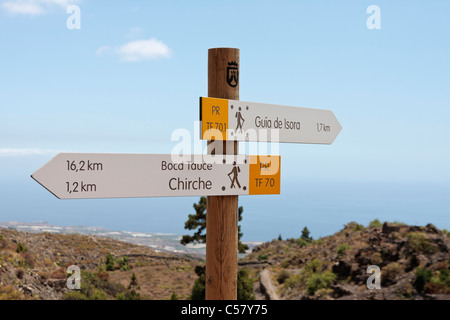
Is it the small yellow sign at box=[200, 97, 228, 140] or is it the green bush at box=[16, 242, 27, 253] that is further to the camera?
the green bush at box=[16, 242, 27, 253]

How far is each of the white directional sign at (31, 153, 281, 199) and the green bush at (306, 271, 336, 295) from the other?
12698 mm

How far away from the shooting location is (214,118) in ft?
14.9

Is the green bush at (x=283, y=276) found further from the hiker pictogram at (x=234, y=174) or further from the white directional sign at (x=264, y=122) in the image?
the hiker pictogram at (x=234, y=174)

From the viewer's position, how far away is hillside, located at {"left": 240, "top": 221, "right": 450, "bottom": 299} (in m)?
13.5

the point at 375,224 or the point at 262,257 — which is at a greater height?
the point at 375,224

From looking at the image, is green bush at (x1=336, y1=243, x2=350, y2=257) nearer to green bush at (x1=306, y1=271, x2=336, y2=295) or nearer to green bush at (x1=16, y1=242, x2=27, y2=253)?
green bush at (x1=306, y1=271, x2=336, y2=295)

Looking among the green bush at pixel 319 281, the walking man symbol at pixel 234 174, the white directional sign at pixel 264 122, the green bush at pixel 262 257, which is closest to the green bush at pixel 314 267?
the green bush at pixel 319 281

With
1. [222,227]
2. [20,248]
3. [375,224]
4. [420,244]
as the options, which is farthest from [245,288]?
[222,227]

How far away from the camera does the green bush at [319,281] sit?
53.8 ft

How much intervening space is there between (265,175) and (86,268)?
1707 cm

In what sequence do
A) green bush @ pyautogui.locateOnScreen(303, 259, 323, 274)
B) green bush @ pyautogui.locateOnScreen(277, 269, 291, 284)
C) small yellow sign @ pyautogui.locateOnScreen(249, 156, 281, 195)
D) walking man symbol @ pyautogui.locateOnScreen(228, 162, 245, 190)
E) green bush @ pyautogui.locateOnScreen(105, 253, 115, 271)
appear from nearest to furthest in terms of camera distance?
walking man symbol @ pyautogui.locateOnScreen(228, 162, 245, 190) < small yellow sign @ pyautogui.locateOnScreen(249, 156, 281, 195) < green bush @ pyautogui.locateOnScreen(303, 259, 323, 274) < green bush @ pyautogui.locateOnScreen(277, 269, 291, 284) < green bush @ pyautogui.locateOnScreen(105, 253, 115, 271)

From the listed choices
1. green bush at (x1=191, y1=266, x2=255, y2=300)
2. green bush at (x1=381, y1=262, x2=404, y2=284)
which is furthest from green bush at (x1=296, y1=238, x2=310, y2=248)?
green bush at (x1=381, y1=262, x2=404, y2=284)

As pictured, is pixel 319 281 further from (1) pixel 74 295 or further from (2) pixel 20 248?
(2) pixel 20 248
